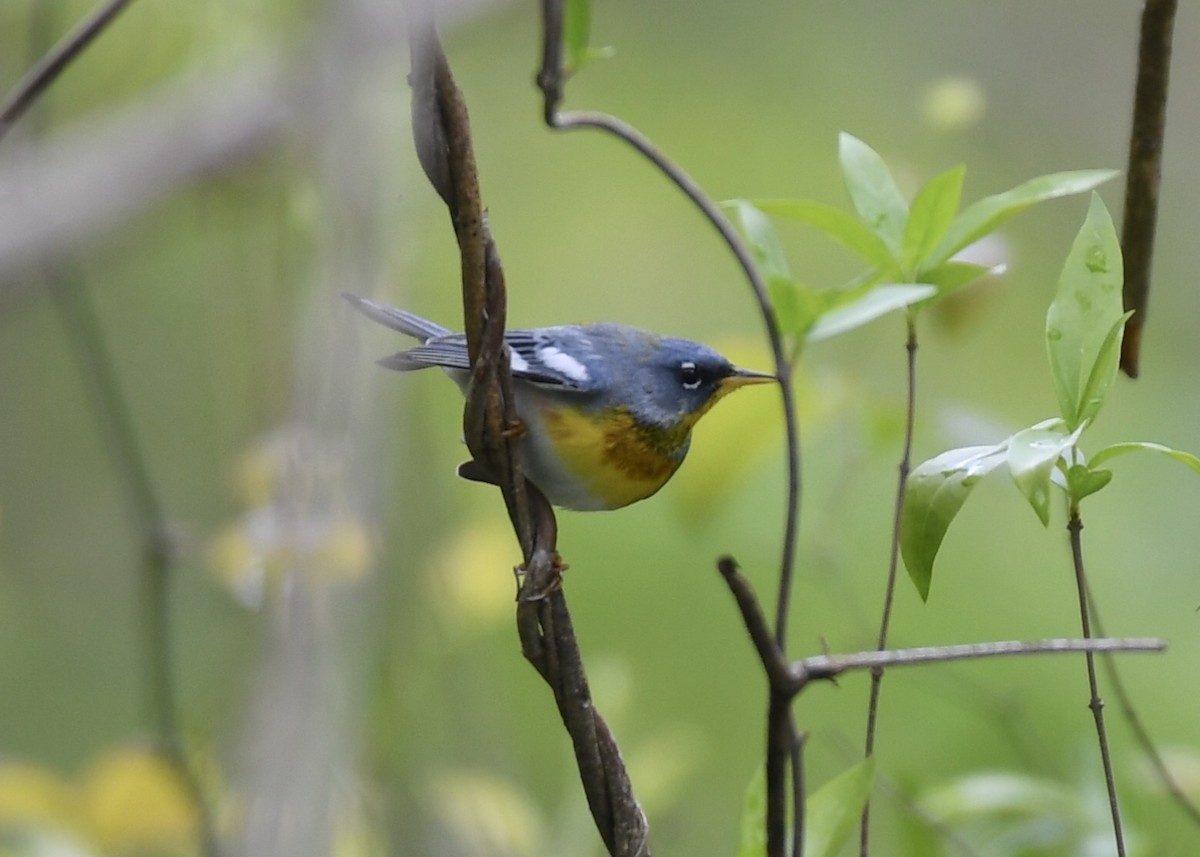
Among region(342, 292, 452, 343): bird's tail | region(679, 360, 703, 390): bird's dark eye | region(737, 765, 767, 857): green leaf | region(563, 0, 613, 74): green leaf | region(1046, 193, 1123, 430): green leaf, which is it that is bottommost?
region(737, 765, 767, 857): green leaf

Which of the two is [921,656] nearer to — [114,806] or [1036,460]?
[1036,460]

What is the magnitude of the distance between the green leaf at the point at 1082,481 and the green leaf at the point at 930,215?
7.8 inches

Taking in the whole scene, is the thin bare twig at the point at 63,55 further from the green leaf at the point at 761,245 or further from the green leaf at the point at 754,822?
the green leaf at the point at 754,822

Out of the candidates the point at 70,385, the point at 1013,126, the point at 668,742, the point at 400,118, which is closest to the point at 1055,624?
the point at 668,742

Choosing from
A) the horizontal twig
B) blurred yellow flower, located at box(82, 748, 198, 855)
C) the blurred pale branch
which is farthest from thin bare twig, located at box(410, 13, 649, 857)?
the blurred pale branch

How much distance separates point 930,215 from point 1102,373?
0.60 feet

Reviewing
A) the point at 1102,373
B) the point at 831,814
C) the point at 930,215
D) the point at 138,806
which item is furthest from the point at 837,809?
the point at 138,806

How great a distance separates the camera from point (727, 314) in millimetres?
2662

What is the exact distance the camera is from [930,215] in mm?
786

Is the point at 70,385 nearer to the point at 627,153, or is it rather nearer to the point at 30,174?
the point at 30,174

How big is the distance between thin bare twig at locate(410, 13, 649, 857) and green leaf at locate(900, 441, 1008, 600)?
0.65ft

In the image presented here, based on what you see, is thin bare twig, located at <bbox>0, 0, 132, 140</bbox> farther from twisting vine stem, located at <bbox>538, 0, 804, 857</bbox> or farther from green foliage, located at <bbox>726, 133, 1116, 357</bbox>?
green foliage, located at <bbox>726, 133, 1116, 357</bbox>

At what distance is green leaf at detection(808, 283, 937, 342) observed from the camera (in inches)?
27.2

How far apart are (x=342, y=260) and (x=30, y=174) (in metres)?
1.17
